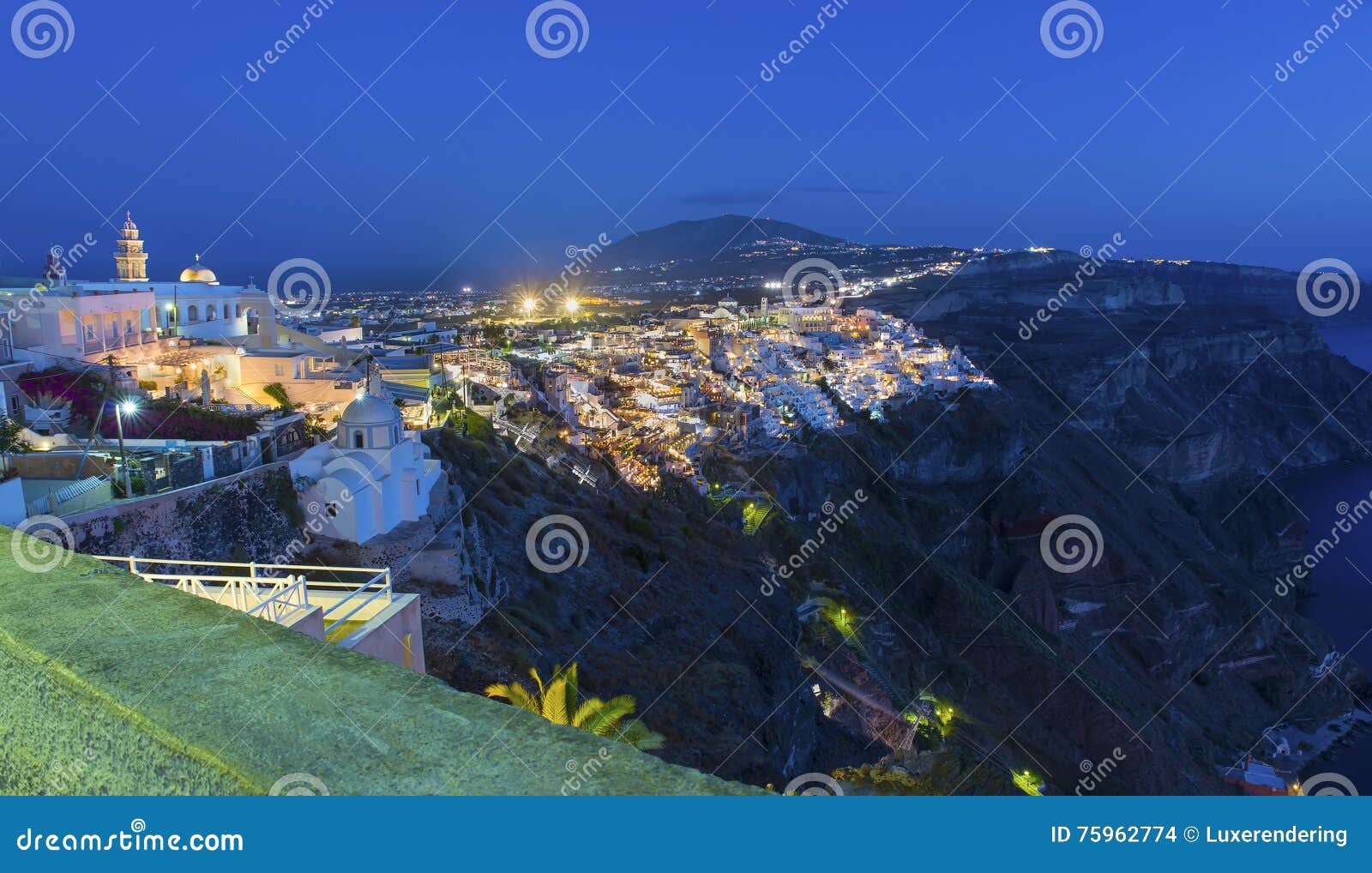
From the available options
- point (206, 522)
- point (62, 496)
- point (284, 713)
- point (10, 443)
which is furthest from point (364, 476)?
point (284, 713)

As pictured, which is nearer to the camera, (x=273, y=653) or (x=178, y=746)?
(x=178, y=746)

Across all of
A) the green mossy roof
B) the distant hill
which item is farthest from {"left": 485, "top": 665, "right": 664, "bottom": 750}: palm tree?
the distant hill

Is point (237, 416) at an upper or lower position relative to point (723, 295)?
lower

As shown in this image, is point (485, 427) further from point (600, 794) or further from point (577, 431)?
point (600, 794)

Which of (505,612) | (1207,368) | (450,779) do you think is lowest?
(505,612)

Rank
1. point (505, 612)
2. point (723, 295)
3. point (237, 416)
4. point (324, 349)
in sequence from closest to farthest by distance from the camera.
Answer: point (505, 612), point (237, 416), point (324, 349), point (723, 295)

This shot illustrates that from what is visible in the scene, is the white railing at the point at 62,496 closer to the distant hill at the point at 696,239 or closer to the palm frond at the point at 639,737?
the palm frond at the point at 639,737

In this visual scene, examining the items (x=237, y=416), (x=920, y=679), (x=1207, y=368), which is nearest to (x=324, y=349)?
(x=237, y=416)

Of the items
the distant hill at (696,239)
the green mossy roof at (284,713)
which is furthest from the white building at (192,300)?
the distant hill at (696,239)
